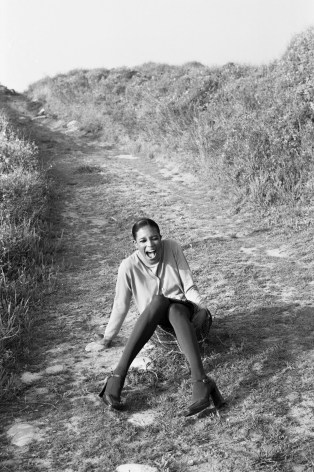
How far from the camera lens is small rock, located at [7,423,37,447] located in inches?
138

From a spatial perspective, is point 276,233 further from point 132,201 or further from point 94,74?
point 94,74

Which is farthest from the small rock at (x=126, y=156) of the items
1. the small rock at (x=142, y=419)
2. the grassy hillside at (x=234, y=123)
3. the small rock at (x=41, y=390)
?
the small rock at (x=142, y=419)

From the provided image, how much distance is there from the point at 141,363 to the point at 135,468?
1284 millimetres

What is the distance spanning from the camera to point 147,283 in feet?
14.1

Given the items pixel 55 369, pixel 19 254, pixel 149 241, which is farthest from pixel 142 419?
pixel 19 254

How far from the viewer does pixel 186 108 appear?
13062mm

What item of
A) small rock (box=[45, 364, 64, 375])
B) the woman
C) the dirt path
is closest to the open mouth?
the woman

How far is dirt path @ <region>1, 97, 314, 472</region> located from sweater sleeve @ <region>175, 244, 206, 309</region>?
0.62 meters

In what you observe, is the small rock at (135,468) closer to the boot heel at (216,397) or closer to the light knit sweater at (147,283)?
the boot heel at (216,397)

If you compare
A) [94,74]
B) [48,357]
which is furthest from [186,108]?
[94,74]

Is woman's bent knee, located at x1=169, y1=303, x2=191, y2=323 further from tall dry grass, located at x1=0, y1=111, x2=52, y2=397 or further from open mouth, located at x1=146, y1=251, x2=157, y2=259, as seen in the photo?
tall dry grass, located at x1=0, y1=111, x2=52, y2=397

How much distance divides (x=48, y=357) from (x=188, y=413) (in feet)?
5.42

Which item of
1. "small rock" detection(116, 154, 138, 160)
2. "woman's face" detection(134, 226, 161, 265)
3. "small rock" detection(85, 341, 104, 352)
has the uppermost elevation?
"small rock" detection(116, 154, 138, 160)

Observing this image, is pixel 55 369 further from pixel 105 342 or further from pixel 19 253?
pixel 19 253
